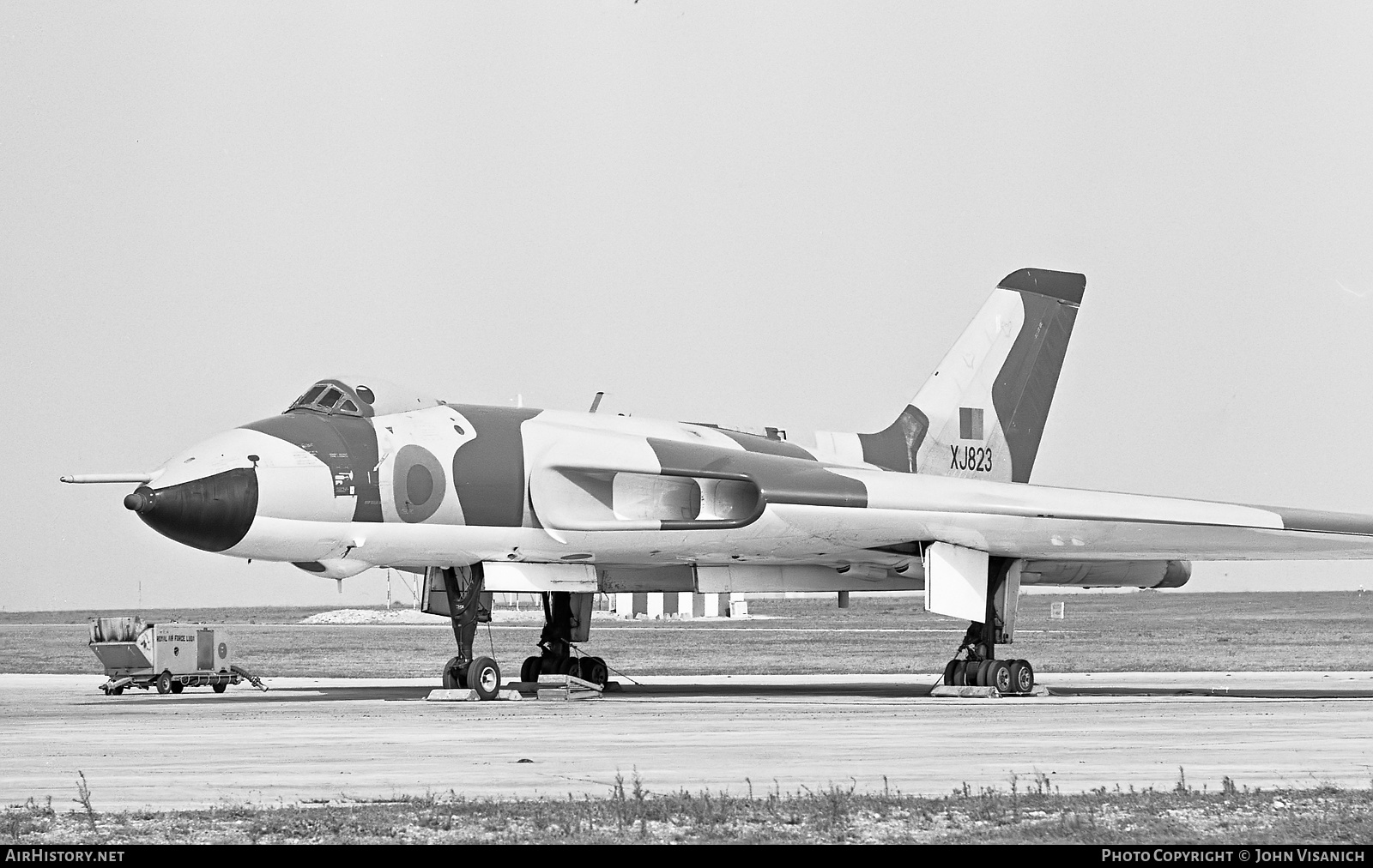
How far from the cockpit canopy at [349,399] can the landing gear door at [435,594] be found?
6.56ft

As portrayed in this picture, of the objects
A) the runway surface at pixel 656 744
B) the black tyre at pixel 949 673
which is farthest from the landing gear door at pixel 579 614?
the black tyre at pixel 949 673

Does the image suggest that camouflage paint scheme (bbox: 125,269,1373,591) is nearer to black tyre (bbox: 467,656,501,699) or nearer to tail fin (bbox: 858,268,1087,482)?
black tyre (bbox: 467,656,501,699)

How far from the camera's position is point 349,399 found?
17.7m

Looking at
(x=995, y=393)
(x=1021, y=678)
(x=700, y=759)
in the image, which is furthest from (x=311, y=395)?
(x=995, y=393)

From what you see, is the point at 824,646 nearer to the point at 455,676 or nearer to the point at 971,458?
the point at 971,458

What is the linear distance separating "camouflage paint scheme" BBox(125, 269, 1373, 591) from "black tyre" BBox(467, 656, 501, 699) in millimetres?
1198

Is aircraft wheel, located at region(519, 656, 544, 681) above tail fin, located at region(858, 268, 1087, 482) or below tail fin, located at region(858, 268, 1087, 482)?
below

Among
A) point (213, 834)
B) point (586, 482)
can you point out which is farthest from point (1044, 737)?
point (586, 482)

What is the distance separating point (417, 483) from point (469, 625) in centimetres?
176

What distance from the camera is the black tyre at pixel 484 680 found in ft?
58.5

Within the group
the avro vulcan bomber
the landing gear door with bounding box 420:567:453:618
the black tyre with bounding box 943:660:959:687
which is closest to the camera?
the avro vulcan bomber

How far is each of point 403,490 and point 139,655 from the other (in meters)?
6.19

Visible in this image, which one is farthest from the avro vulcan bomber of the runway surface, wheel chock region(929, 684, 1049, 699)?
the runway surface

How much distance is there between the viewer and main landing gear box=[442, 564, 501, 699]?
17.9 meters
